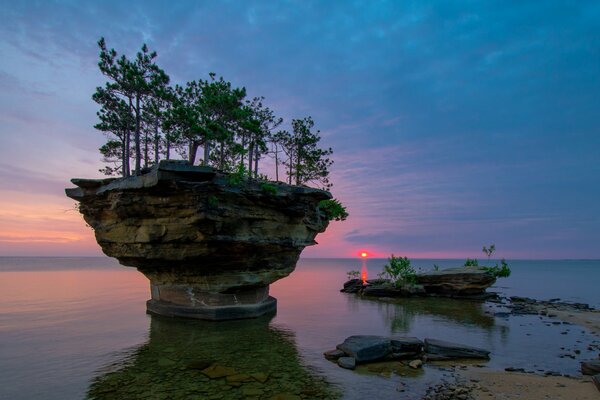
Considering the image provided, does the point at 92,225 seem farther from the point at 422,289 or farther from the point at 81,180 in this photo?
the point at 422,289

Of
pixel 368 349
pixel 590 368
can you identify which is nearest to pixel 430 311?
pixel 590 368

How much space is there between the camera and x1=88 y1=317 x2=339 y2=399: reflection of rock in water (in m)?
10.9

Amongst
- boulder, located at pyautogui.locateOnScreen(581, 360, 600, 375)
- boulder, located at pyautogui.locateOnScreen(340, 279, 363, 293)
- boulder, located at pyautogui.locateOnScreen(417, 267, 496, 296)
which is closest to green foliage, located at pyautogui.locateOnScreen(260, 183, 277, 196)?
boulder, located at pyautogui.locateOnScreen(581, 360, 600, 375)

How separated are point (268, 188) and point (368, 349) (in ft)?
35.4

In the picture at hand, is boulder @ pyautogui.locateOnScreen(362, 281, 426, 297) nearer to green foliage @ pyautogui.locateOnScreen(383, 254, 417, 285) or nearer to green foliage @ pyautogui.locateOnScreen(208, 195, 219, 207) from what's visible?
green foliage @ pyautogui.locateOnScreen(383, 254, 417, 285)

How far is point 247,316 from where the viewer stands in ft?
76.4

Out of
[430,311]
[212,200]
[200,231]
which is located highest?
[212,200]

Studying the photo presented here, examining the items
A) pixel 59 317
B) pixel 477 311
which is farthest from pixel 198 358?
pixel 477 311

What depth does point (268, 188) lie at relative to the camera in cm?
2078

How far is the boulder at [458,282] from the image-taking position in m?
38.2

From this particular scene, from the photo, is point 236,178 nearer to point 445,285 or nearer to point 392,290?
point 392,290

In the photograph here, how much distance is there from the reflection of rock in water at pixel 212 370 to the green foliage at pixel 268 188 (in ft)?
27.4

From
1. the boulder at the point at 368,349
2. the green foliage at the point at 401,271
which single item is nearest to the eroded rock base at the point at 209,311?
the boulder at the point at 368,349

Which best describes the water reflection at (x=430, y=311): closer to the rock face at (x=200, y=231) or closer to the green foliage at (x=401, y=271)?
the green foliage at (x=401, y=271)
